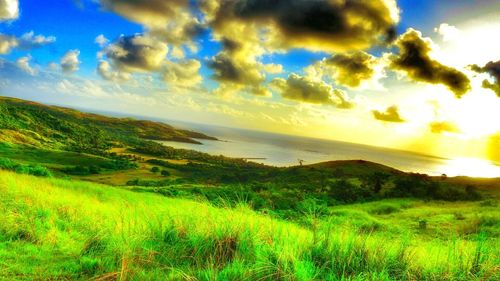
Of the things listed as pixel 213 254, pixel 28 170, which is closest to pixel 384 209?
pixel 213 254

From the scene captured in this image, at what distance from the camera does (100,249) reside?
560cm

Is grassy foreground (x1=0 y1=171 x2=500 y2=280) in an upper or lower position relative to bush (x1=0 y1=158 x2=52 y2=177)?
upper

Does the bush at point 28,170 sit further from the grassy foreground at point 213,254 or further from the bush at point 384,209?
the bush at point 384,209

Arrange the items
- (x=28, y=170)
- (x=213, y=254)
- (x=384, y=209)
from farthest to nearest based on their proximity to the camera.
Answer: (x=28, y=170), (x=384, y=209), (x=213, y=254)

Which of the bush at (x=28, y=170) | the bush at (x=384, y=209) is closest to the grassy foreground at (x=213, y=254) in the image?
the bush at (x=384, y=209)

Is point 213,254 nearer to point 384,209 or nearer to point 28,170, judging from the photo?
point 384,209

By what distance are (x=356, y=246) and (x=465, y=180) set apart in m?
53.2

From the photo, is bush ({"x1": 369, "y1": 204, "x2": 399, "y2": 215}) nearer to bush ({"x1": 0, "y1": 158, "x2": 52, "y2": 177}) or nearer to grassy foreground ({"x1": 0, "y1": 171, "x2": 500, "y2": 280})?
grassy foreground ({"x1": 0, "y1": 171, "x2": 500, "y2": 280})

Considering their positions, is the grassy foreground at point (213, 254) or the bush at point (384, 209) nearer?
the grassy foreground at point (213, 254)

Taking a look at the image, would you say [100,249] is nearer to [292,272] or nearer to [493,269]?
[292,272]

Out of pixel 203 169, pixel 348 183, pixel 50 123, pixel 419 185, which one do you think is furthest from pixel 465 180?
pixel 50 123

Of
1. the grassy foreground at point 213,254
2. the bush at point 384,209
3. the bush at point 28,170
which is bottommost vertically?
the bush at point 28,170

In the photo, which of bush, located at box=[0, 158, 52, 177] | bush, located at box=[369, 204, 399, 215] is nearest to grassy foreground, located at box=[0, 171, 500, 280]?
bush, located at box=[369, 204, 399, 215]

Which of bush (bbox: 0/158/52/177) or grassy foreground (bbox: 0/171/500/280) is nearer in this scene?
grassy foreground (bbox: 0/171/500/280)
